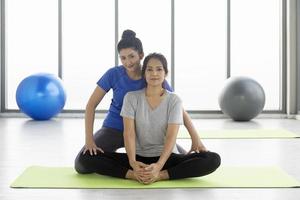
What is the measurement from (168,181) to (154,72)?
0.67m

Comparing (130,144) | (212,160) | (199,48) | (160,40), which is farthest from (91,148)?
(199,48)

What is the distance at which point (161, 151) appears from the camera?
11.4ft

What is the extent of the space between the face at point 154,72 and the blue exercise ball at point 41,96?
3720 mm

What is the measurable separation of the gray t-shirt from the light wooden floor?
1.16 ft

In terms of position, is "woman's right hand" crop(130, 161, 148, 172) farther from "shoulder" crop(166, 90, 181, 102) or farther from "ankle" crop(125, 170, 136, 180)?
"shoulder" crop(166, 90, 181, 102)

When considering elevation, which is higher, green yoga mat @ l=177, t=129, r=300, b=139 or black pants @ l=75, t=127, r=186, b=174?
black pants @ l=75, t=127, r=186, b=174

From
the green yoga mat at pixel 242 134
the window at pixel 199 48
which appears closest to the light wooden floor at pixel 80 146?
the green yoga mat at pixel 242 134

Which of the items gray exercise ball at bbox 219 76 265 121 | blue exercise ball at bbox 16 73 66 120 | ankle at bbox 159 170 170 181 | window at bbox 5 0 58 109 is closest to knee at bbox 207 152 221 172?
ankle at bbox 159 170 170 181

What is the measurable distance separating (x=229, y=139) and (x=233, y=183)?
216 centimetres

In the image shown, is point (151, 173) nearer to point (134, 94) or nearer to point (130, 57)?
point (134, 94)

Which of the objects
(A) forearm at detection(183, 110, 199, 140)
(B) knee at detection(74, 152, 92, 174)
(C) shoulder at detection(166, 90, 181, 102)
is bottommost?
(B) knee at detection(74, 152, 92, 174)

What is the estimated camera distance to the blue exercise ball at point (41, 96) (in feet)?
22.7

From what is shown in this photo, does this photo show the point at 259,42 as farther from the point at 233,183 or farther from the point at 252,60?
the point at 233,183

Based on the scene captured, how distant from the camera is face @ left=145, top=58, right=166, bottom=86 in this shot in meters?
3.38
